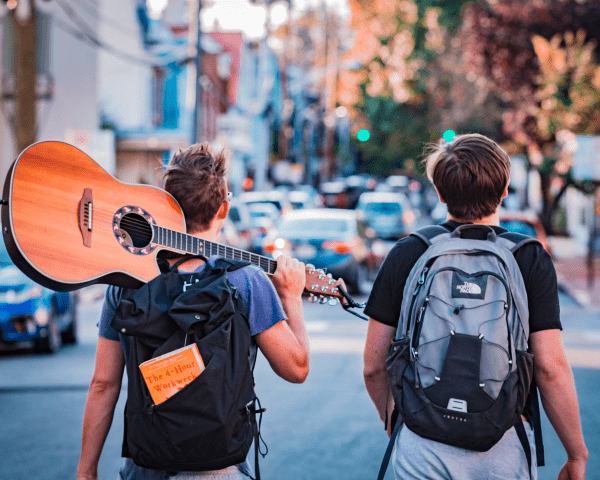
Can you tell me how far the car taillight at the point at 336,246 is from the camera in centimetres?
1597

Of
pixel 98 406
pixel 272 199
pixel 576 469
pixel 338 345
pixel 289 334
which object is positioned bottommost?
pixel 338 345

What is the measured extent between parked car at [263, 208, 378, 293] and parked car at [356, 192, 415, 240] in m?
9.58

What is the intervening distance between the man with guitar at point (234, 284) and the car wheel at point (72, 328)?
862 cm

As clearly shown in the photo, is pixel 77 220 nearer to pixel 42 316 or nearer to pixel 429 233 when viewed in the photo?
pixel 429 233

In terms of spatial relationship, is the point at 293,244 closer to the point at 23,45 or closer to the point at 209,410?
the point at 23,45

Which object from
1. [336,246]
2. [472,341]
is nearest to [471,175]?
[472,341]

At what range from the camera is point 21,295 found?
395 inches

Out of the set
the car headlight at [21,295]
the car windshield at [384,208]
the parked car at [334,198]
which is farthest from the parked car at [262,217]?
the car headlight at [21,295]

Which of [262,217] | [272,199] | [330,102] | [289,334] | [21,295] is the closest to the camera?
[289,334]

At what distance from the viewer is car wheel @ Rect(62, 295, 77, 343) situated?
11125 mm

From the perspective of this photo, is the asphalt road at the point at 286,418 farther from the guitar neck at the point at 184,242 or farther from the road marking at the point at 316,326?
the guitar neck at the point at 184,242

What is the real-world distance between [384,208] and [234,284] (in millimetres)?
25494

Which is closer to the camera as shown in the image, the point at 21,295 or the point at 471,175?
the point at 471,175

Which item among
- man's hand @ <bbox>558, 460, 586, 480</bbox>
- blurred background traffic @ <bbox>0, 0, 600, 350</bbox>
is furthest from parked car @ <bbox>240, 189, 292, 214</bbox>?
man's hand @ <bbox>558, 460, 586, 480</bbox>
